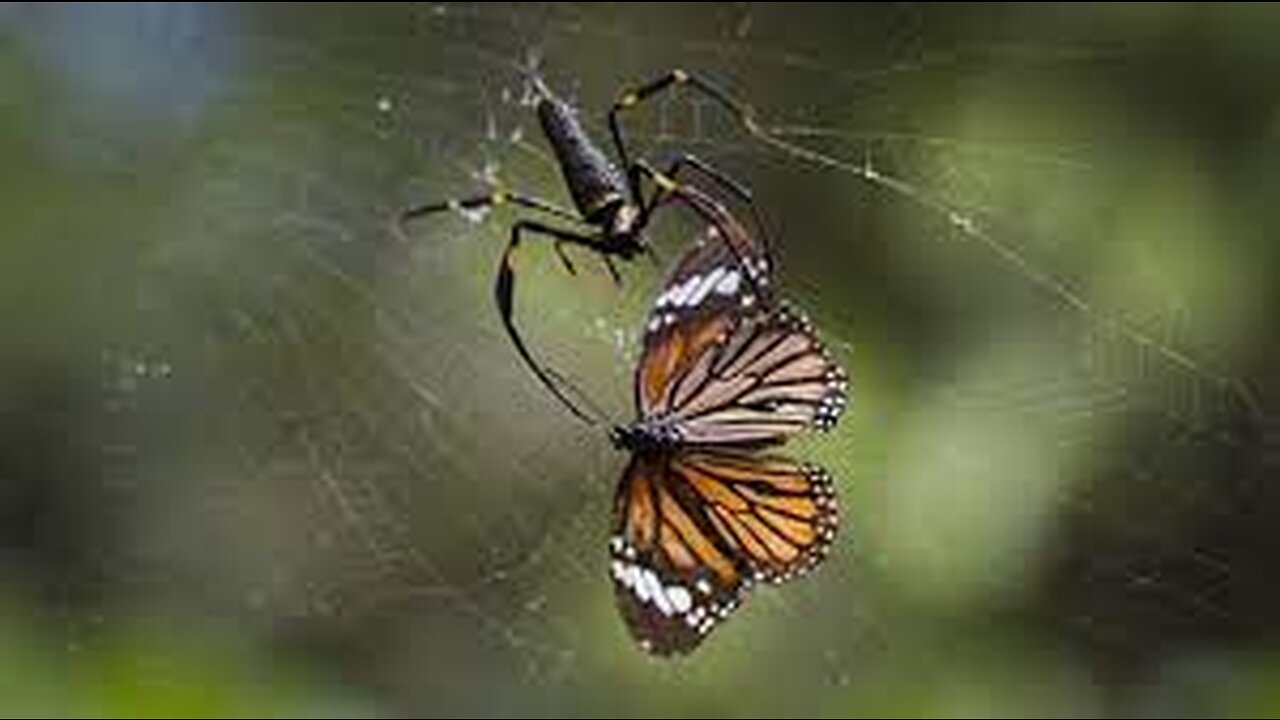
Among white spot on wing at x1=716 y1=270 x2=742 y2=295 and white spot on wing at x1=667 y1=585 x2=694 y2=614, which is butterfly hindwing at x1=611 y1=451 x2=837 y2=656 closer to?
white spot on wing at x1=667 y1=585 x2=694 y2=614

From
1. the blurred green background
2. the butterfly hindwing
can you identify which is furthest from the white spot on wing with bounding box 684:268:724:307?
the blurred green background

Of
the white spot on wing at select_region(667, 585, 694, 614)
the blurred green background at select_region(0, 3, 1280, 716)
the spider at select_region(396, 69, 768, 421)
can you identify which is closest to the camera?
the white spot on wing at select_region(667, 585, 694, 614)

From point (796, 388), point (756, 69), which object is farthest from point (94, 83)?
point (796, 388)

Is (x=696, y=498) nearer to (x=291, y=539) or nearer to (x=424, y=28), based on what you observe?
(x=291, y=539)

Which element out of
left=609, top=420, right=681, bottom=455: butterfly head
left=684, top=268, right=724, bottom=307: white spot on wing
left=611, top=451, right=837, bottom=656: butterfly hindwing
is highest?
left=684, top=268, right=724, bottom=307: white spot on wing

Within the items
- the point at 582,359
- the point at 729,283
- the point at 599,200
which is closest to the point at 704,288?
the point at 729,283

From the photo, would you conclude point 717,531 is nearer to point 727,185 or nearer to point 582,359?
point 727,185

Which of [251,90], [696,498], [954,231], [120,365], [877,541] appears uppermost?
[251,90]
